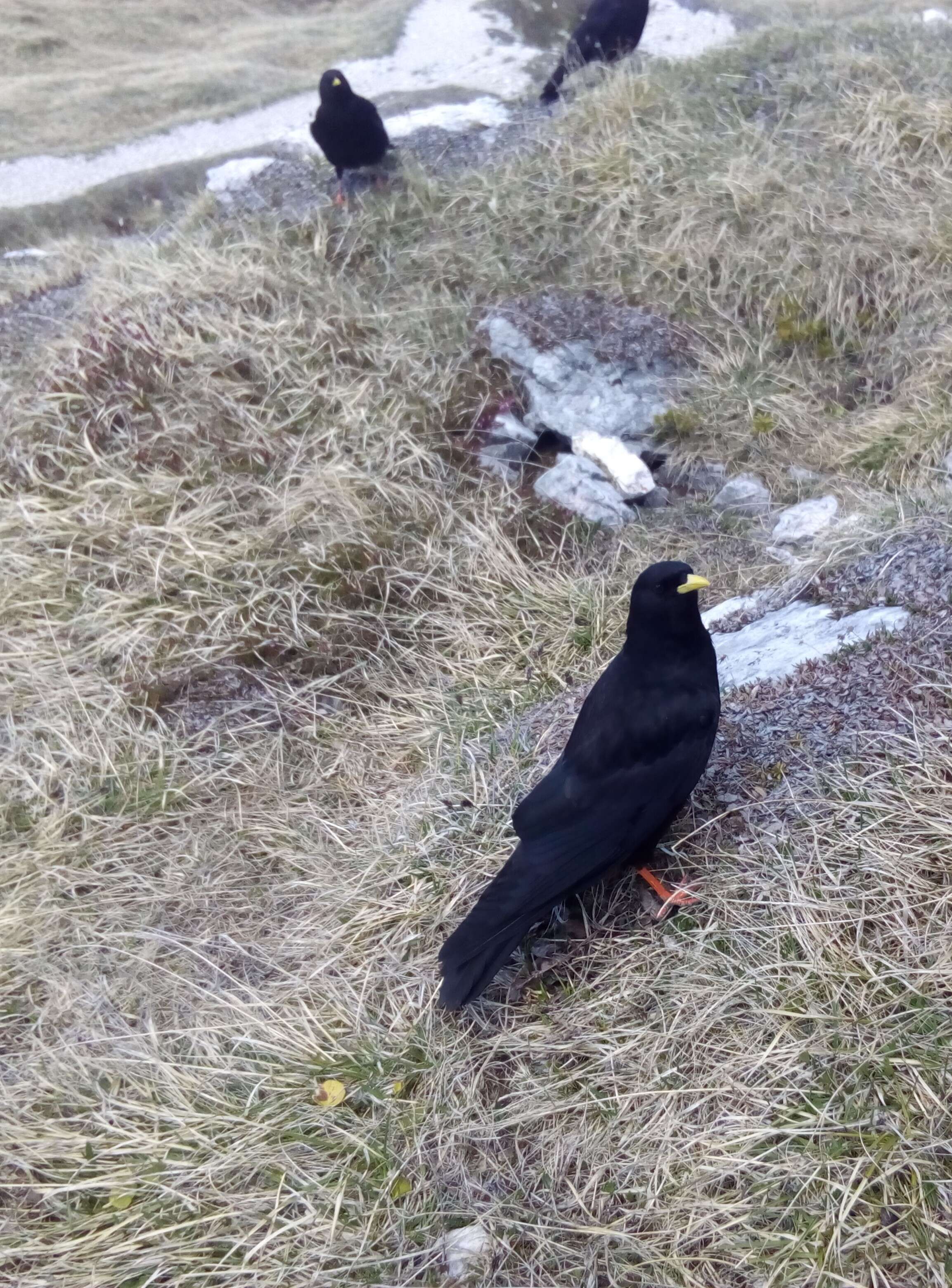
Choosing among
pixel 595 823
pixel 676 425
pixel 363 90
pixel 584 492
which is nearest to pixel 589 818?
pixel 595 823

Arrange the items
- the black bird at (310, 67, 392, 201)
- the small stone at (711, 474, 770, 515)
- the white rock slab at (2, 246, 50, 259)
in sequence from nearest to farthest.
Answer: the small stone at (711, 474, 770, 515)
the black bird at (310, 67, 392, 201)
the white rock slab at (2, 246, 50, 259)

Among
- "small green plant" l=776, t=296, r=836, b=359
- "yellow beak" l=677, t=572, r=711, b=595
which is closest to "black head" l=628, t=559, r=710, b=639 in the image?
"yellow beak" l=677, t=572, r=711, b=595

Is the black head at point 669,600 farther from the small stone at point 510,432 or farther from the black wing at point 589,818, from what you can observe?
the small stone at point 510,432

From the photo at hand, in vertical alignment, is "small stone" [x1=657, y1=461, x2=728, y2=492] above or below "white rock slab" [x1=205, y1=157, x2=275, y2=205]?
below

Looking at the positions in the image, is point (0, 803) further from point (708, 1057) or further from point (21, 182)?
point (21, 182)

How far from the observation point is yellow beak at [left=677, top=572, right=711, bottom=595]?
2.79m

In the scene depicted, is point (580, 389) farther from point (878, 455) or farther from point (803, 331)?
point (878, 455)

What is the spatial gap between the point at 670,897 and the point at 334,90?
21.5 feet

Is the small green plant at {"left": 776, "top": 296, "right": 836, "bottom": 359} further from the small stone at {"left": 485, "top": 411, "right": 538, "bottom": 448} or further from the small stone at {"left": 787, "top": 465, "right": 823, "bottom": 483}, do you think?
the small stone at {"left": 485, "top": 411, "right": 538, "bottom": 448}

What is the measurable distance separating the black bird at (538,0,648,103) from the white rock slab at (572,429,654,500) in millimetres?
4972

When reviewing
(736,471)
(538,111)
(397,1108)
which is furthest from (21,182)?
(397,1108)

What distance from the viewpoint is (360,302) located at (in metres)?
5.78

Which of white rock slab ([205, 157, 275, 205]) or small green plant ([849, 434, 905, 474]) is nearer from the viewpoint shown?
small green plant ([849, 434, 905, 474])

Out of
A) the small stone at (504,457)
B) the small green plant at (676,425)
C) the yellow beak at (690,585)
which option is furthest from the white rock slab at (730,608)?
the small stone at (504,457)
